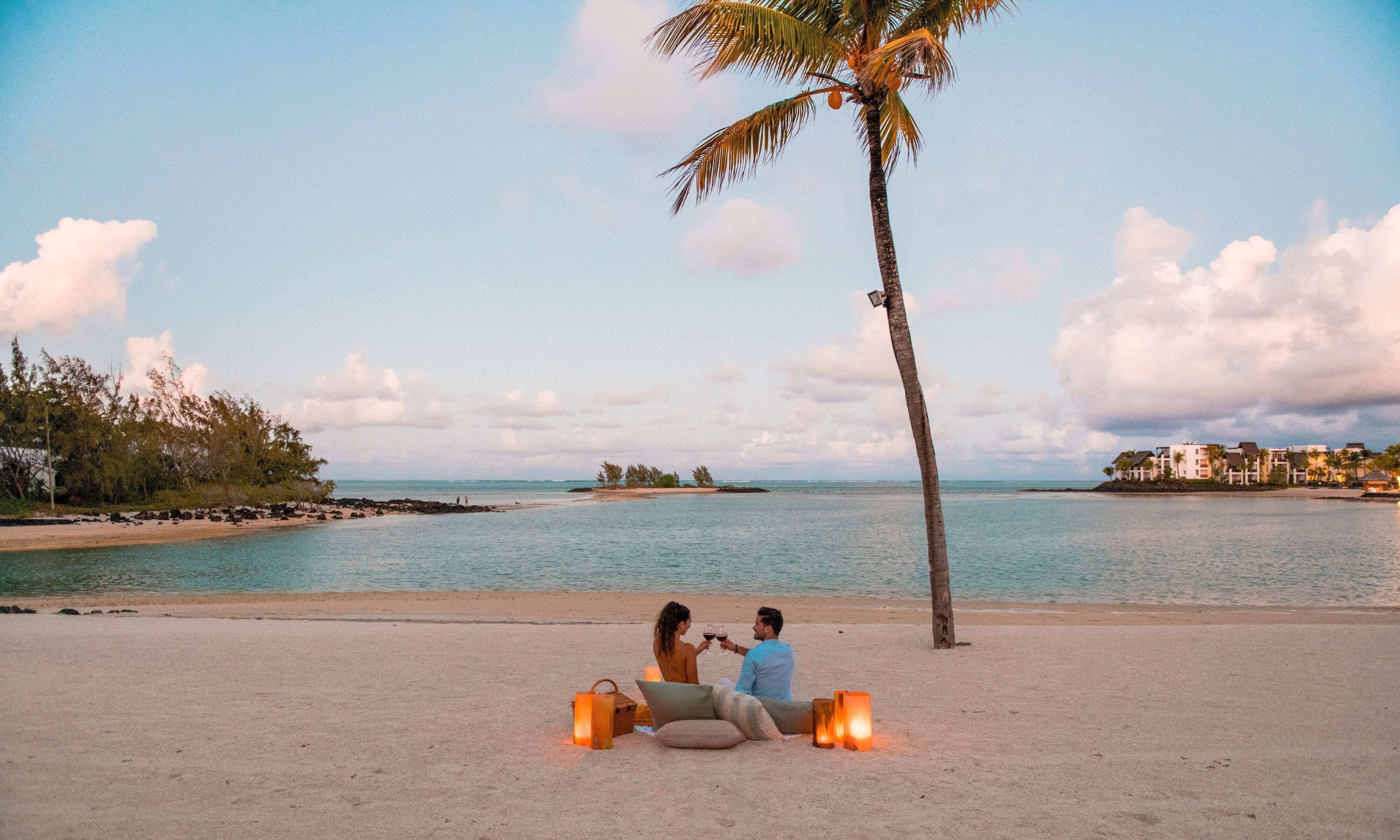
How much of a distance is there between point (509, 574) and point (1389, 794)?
23961 mm

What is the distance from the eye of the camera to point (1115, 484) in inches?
5925

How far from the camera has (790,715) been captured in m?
6.05

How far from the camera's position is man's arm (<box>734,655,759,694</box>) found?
6184 mm

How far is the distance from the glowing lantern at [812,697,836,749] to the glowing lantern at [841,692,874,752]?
77 mm

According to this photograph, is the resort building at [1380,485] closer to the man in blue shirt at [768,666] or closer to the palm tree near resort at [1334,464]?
the palm tree near resort at [1334,464]

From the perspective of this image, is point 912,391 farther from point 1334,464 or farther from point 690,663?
point 1334,464

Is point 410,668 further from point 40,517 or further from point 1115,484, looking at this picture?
point 1115,484

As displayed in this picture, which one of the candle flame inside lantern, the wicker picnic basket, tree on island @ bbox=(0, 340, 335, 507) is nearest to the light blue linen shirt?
the wicker picnic basket

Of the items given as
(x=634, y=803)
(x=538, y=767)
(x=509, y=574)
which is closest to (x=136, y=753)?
(x=538, y=767)

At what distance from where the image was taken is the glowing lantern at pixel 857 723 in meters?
5.80

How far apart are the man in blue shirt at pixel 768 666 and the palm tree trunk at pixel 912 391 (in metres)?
4.73

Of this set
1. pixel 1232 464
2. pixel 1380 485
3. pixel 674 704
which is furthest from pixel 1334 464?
pixel 674 704

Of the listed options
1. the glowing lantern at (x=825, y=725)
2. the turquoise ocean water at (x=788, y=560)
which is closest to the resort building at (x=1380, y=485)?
the turquoise ocean water at (x=788, y=560)

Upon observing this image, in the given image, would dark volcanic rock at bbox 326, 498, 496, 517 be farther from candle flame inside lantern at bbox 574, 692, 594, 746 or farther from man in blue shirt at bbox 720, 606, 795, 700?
man in blue shirt at bbox 720, 606, 795, 700
